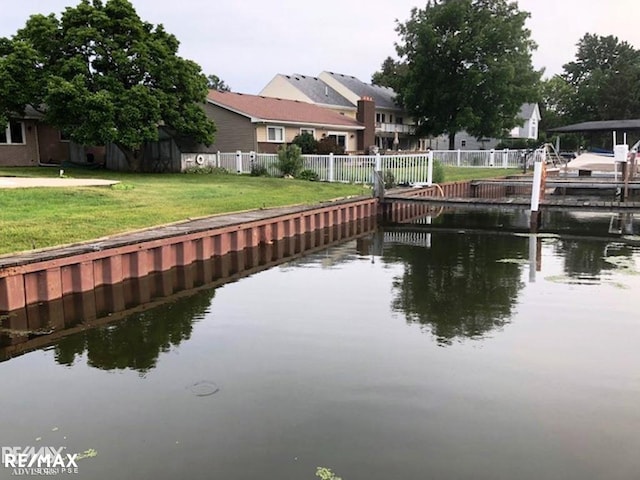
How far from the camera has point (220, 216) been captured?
12750 mm

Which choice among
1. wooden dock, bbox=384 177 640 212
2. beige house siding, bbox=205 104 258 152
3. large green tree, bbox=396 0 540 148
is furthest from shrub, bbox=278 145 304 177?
large green tree, bbox=396 0 540 148

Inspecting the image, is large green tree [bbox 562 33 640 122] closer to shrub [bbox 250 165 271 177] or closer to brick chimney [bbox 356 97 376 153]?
brick chimney [bbox 356 97 376 153]

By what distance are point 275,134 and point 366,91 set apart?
71.1ft

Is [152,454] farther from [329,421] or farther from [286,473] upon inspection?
[329,421]

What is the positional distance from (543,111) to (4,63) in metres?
60.8

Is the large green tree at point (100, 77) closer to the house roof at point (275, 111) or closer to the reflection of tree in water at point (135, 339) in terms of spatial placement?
the house roof at point (275, 111)

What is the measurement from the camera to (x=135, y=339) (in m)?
6.82

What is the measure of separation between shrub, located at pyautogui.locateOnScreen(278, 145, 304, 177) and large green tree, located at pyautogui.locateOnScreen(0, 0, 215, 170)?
3.59 metres

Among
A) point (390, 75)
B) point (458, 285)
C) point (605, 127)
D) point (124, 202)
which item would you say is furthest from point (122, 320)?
point (390, 75)

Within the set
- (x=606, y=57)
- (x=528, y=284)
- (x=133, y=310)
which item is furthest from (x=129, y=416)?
(x=606, y=57)

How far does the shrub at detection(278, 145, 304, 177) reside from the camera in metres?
22.8

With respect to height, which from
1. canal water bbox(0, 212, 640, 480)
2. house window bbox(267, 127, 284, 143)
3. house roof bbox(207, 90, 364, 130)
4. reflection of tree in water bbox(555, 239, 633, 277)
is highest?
house roof bbox(207, 90, 364, 130)

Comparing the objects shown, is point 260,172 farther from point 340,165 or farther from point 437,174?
point 437,174

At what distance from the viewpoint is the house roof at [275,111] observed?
28.2m
